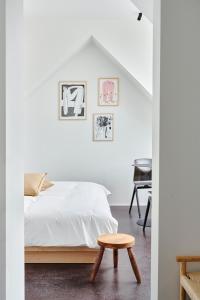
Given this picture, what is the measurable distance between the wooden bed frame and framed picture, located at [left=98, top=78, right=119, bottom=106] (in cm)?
331

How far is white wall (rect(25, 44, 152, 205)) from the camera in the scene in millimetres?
6020

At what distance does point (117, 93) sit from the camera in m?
6.03

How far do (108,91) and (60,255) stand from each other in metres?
3.48

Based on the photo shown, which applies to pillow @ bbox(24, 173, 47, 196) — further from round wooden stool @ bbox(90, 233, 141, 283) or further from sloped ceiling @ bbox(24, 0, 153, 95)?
sloped ceiling @ bbox(24, 0, 153, 95)

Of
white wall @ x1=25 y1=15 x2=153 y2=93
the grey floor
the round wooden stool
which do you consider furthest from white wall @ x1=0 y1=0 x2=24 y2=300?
white wall @ x1=25 y1=15 x2=153 y2=93

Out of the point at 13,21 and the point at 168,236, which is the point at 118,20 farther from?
the point at 168,236

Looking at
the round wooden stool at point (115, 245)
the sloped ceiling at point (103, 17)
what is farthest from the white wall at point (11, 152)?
the sloped ceiling at point (103, 17)

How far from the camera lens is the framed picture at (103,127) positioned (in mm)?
6051

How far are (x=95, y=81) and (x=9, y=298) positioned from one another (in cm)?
469

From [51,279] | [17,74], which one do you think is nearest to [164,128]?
[17,74]

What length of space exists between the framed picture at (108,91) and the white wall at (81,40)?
2.08 feet

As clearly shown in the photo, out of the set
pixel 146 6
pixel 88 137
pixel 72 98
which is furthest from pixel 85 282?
pixel 72 98

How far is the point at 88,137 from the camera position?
6066 millimetres

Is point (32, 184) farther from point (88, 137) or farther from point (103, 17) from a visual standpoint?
point (103, 17)
